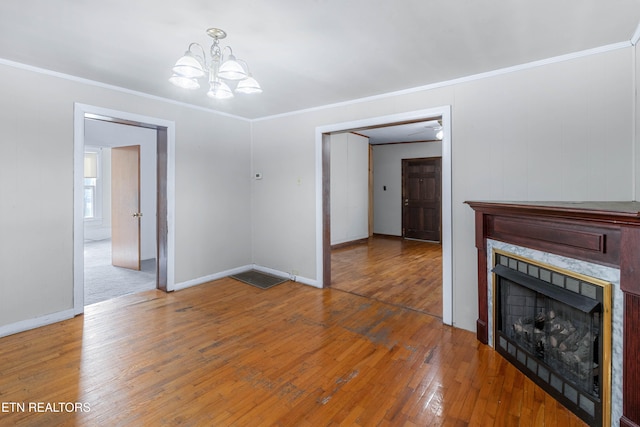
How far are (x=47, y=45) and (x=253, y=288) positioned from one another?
Answer: 10.2 feet

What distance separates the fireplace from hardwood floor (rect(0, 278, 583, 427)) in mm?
120

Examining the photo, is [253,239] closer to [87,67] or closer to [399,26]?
[87,67]

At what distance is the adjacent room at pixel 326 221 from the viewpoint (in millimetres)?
1856

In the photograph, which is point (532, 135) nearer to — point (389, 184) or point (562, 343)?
point (562, 343)

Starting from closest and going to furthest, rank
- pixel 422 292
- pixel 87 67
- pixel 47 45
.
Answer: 1. pixel 47 45
2. pixel 87 67
3. pixel 422 292

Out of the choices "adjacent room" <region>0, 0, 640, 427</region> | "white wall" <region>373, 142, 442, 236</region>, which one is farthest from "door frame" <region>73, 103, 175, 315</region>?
"white wall" <region>373, 142, 442, 236</region>

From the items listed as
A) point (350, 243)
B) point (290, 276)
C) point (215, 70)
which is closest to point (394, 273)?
point (290, 276)

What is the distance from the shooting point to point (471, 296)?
117 inches

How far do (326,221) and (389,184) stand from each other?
4.61 metres

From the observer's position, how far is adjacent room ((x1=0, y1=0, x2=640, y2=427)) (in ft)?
6.09

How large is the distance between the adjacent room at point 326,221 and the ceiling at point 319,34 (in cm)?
2

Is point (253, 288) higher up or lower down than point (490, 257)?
lower down

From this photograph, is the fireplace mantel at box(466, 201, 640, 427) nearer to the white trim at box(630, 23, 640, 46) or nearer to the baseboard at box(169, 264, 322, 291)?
the white trim at box(630, 23, 640, 46)

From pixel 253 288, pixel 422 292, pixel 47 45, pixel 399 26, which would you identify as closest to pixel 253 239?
pixel 253 288
